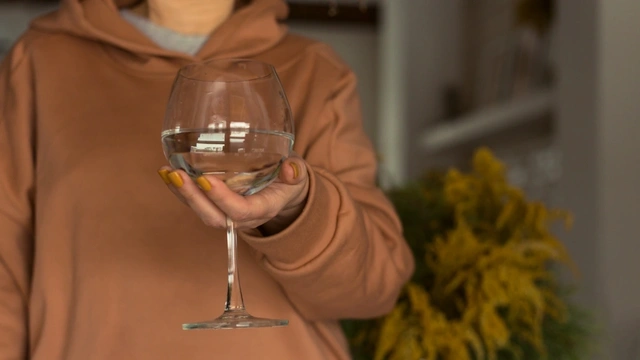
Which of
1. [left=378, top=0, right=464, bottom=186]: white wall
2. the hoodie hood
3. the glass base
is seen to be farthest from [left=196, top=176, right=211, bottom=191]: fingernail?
[left=378, top=0, right=464, bottom=186]: white wall

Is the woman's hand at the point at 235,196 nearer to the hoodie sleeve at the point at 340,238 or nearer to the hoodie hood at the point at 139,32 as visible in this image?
the hoodie sleeve at the point at 340,238

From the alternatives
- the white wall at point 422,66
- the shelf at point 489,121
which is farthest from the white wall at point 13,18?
the shelf at point 489,121

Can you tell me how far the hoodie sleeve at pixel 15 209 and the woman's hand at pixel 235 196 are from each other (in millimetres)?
317

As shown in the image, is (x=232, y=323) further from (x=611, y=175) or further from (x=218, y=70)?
(x=611, y=175)

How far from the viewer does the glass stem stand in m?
0.63

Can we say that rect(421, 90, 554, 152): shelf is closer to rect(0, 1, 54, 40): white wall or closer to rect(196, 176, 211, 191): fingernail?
rect(196, 176, 211, 191): fingernail

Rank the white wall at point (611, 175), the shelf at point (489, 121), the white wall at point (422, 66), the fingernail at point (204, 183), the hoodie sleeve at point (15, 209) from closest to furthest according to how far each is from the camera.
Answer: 1. the fingernail at point (204, 183)
2. the hoodie sleeve at point (15, 209)
3. the white wall at point (611, 175)
4. the shelf at point (489, 121)
5. the white wall at point (422, 66)

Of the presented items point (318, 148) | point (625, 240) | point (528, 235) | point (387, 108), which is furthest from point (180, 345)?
point (387, 108)

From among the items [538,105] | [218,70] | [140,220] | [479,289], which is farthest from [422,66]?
[218,70]

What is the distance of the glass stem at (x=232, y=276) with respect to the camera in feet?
2.06

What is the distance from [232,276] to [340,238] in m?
0.14

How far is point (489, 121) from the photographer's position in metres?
2.33

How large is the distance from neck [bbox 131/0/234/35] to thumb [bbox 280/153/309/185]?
0.35 meters

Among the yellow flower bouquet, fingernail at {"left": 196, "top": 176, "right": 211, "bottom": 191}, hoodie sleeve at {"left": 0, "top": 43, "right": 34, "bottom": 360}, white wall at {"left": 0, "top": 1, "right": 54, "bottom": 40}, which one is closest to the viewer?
fingernail at {"left": 196, "top": 176, "right": 211, "bottom": 191}
